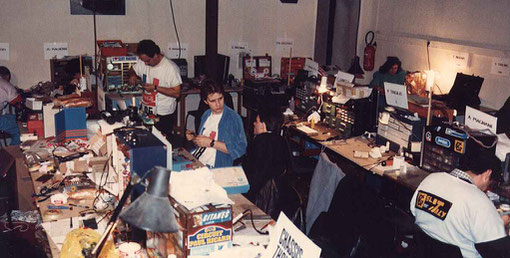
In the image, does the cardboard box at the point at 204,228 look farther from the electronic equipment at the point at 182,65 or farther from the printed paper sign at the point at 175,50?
the printed paper sign at the point at 175,50

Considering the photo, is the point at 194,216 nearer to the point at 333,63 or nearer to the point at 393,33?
the point at 393,33

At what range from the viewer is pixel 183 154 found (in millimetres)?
4520

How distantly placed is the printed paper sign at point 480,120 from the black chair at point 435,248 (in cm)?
126

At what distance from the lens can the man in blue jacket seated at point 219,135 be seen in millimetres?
4500

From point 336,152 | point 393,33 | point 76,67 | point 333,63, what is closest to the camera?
point 336,152

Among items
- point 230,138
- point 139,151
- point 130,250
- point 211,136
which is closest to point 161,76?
point 211,136

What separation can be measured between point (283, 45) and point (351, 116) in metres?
3.47

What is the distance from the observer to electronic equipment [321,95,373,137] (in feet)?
18.9

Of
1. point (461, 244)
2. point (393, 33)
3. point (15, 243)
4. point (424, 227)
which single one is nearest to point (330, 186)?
point (424, 227)

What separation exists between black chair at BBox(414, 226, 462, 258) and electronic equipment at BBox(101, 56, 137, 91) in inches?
154

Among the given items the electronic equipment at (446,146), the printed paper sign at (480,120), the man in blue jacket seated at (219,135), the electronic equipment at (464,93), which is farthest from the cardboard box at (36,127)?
the electronic equipment at (464,93)

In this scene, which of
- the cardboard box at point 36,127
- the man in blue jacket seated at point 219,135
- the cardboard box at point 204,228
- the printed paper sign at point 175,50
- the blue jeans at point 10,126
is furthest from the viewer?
Result: the printed paper sign at point 175,50

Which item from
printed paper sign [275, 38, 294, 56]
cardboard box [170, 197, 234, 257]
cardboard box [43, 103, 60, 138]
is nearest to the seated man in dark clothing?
cardboard box [170, 197, 234, 257]

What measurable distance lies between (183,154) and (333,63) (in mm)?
6705
